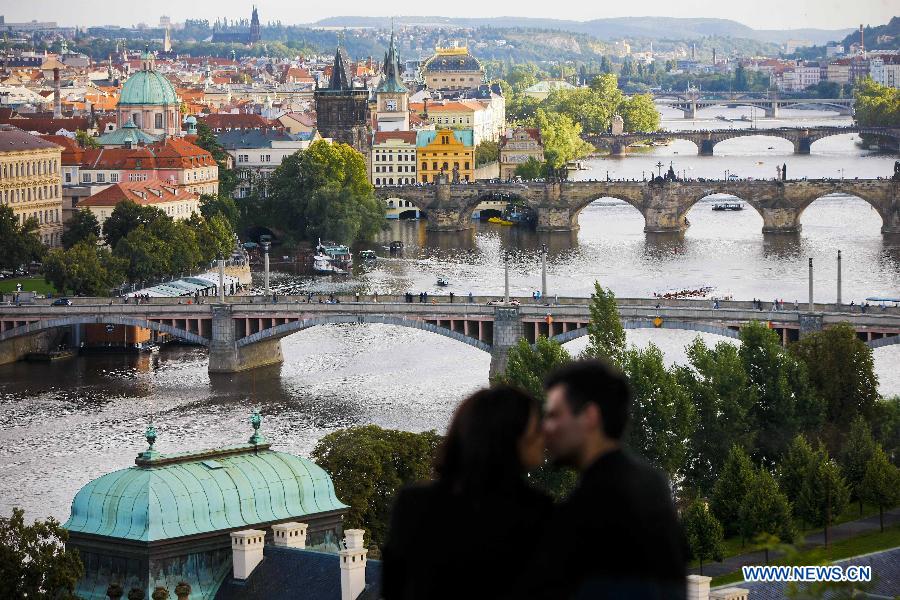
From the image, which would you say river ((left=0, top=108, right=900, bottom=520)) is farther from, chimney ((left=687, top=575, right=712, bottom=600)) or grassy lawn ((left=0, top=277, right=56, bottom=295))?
chimney ((left=687, top=575, right=712, bottom=600))

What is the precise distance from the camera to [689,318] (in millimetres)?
51188

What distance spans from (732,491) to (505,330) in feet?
65.4

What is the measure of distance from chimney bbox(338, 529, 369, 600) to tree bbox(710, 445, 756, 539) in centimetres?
1242

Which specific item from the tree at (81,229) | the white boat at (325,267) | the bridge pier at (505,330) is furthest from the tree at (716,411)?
the tree at (81,229)

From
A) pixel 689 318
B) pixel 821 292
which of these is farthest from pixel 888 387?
pixel 821 292

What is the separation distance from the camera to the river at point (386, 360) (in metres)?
42.9

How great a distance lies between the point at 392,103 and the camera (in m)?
124

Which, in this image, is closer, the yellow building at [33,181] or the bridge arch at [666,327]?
the bridge arch at [666,327]

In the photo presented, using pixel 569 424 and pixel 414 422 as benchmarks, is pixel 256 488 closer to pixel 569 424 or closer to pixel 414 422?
pixel 569 424

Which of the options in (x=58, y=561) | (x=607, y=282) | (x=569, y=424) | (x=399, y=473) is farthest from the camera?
(x=607, y=282)

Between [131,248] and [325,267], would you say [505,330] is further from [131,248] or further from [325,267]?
[325,267]

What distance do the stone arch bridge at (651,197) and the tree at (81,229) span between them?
22.5 metres

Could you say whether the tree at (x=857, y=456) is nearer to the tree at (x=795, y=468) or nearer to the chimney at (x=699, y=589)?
the tree at (x=795, y=468)

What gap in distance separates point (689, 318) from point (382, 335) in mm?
11068
